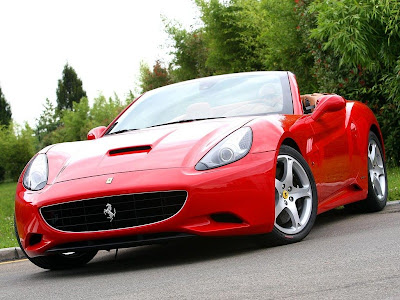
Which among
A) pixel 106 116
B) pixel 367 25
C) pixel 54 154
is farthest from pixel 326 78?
pixel 106 116

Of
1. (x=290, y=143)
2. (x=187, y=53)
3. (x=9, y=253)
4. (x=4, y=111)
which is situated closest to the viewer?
(x=290, y=143)

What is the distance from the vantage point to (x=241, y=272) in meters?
4.41

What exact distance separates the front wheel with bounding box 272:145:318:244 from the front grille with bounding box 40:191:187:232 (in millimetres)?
770

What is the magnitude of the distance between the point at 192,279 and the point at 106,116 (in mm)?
77670

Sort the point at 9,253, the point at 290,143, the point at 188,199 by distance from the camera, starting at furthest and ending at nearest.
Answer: the point at 9,253, the point at 290,143, the point at 188,199

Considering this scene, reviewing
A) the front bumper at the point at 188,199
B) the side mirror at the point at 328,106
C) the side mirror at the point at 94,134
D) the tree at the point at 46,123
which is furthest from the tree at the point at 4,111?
the front bumper at the point at 188,199

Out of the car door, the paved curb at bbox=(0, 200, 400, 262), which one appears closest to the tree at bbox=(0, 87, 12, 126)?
the paved curb at bbox=(0, 200, 400, 262)

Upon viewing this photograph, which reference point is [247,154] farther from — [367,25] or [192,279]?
[367,25]

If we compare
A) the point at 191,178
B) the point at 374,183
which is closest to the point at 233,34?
the point at 374,183

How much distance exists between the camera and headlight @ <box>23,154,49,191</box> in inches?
211

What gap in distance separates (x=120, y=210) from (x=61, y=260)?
1006 mm

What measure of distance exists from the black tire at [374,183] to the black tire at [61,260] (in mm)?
2590

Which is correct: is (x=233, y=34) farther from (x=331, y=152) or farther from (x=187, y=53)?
(x=331, y=152)

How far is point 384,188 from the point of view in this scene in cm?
756
